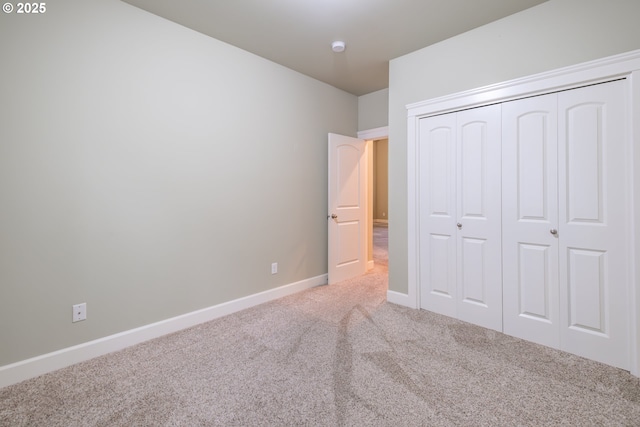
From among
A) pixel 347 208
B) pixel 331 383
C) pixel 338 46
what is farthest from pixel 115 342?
pixel 338 46

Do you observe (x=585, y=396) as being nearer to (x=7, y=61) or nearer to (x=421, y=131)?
(x=421, y=131)

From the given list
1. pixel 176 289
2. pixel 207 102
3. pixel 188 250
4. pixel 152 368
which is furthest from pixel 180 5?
pixel 152 368

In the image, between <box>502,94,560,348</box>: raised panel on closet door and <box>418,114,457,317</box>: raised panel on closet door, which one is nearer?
<box>502,94,560,348</box>: raised panel on closet door

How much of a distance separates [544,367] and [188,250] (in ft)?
9.57

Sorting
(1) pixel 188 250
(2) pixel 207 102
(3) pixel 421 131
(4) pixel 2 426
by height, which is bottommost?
(4) pixel 2 426

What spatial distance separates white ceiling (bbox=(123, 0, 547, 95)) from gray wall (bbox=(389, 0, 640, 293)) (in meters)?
0.12

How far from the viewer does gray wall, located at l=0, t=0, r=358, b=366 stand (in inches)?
74.3

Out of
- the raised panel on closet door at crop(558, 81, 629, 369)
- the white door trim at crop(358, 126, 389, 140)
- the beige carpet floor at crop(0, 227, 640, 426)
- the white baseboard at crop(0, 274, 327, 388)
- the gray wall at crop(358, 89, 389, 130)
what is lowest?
the beige carpet floor at crop(0, 227, 640, 426)

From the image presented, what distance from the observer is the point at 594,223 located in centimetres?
206

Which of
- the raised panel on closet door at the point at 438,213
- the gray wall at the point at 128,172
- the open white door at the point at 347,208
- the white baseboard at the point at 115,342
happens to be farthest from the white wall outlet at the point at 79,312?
the raised panel on closet door at the point at 438,213

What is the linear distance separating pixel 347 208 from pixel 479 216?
5.93 feet

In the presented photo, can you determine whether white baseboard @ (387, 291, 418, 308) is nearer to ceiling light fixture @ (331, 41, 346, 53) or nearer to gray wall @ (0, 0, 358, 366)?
gray wall @ (0, 0, 358, 366)

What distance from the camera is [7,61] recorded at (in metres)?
1.81

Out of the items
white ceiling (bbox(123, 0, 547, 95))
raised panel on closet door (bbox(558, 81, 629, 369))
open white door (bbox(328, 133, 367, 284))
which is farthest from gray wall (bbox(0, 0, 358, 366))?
raised panel on closet door (bbox(558, 81, 629, 369))
